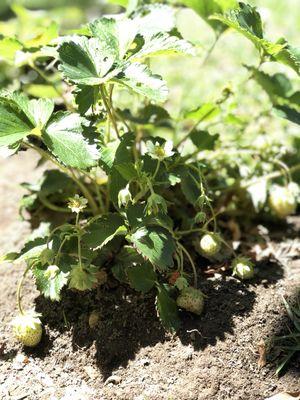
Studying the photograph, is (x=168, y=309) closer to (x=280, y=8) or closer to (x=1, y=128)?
(x=1, y=128)

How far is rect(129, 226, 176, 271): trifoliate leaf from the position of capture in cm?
136

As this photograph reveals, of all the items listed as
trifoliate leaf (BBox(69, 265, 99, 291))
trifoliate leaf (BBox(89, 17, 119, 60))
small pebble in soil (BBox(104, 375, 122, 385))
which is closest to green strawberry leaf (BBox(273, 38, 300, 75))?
trifoliate leaf (BBox(89, 17, 119, 60))

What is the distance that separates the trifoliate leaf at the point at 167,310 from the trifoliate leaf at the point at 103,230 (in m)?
0.20

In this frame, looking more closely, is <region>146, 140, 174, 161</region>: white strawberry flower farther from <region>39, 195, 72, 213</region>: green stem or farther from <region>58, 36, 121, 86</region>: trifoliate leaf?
<region>39, 195, 72, 213</region>: green stem

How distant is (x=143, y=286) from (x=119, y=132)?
1.68 feet

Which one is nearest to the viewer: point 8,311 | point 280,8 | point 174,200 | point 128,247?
point 128,247

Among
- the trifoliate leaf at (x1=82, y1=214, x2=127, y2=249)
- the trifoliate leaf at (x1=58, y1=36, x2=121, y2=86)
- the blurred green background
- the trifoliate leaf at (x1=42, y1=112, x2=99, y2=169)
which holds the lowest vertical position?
the blurred green background

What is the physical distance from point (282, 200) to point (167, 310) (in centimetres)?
62

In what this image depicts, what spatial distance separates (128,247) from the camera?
1574 mm

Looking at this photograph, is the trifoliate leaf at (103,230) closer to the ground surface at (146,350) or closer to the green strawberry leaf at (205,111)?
the ground surface at (146,350)

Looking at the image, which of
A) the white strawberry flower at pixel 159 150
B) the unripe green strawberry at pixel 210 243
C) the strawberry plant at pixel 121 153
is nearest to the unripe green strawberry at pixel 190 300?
the strawberry plant at pixel 121 153

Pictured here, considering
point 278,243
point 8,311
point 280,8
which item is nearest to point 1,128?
point 8,311

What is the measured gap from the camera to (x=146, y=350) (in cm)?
150

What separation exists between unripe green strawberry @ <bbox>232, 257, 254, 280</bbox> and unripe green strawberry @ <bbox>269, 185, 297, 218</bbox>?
318 mm
